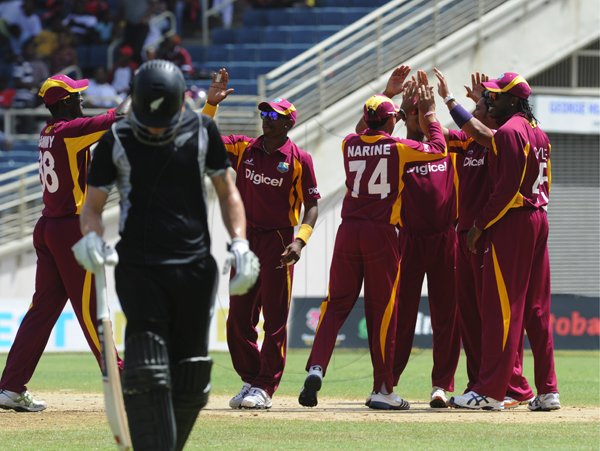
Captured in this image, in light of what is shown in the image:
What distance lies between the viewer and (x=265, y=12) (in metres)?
25.2

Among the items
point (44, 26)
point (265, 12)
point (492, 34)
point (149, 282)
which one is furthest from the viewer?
point (44, 26)

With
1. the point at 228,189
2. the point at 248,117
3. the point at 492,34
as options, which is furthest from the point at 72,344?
the point at 228,189

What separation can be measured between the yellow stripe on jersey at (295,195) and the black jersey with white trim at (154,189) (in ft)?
13.6

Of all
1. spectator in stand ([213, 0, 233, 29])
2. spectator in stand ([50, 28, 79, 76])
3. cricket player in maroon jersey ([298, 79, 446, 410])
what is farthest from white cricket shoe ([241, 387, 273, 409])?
spectator in stand ([213, 0, 233, 29])

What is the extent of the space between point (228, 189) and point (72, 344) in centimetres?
1224

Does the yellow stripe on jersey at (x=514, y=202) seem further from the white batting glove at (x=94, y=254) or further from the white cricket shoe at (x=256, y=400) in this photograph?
the white batting glove at (x=94, y=254)

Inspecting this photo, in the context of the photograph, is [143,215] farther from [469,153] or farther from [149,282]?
[469,153]

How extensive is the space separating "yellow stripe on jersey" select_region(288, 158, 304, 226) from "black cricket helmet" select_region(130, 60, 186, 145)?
4240 mm

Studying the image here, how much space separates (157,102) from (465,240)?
5009mm

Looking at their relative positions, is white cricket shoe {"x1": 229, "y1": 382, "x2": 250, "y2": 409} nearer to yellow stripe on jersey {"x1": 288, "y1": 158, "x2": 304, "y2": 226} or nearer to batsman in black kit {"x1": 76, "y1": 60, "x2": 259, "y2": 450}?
yellow stripe on jersey {"x1": 288, "y1": 158, "x2": 304, "y2": 226}

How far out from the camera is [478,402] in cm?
1115

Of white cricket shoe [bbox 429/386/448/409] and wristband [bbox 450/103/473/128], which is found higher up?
wristband [bbox 450/103/473/128]

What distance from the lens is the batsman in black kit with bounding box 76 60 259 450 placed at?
720cm

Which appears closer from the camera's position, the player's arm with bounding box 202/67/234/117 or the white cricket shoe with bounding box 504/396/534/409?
the player's arm with bounding box 202/67/234/117
